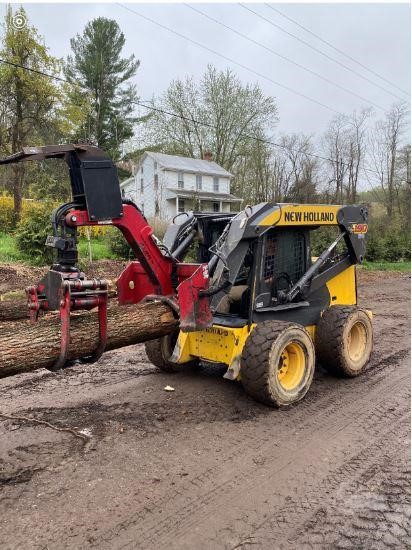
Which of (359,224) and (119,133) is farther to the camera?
(119,133)

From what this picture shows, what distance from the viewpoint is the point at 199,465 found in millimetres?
3828

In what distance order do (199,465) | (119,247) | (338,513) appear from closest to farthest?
(338,513) < (199,465) < (119,247)

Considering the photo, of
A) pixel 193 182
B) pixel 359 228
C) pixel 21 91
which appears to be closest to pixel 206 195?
pixel 193 182

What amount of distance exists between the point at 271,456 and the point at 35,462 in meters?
1.87

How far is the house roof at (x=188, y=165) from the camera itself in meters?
34.3

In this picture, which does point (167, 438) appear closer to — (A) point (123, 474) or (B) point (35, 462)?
(A) point (123, 474)

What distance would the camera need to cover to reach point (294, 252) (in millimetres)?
5883

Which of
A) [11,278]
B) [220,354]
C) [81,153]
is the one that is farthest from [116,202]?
[11,278]

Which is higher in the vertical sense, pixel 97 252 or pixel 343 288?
pixel 97 252

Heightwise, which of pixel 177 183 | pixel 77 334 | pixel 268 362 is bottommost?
pixel 268 362

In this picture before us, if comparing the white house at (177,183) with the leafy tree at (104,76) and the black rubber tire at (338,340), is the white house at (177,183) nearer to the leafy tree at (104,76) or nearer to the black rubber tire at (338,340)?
the leafy tree at (104,76)

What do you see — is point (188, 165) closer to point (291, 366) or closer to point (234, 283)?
point (234, 283)

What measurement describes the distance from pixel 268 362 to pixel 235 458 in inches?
41.7

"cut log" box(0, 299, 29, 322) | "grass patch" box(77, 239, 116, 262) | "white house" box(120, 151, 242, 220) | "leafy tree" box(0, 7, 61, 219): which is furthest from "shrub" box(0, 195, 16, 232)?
"cut log" box(0, 299, 29, 322)
